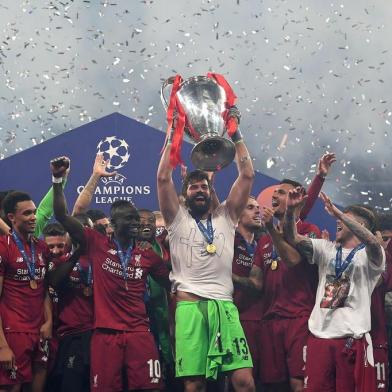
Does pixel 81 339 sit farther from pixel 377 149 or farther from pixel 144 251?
pixel 377 149

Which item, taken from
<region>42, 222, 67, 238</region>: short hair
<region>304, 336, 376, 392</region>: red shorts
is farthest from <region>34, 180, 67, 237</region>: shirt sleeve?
<region>304, 336, 376, 392</region>: red shorts

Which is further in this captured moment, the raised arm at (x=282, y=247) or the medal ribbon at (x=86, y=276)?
the medal ribbon at (x=86, y=276)

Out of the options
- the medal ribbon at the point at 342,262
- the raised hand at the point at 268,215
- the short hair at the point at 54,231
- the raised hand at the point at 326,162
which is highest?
the raised hand at the point at 326,162

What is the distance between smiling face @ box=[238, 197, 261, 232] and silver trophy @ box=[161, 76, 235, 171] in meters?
0.91

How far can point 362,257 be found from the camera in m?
5.86

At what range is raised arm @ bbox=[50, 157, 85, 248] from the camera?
564cm

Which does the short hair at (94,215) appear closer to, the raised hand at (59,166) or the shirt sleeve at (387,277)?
the raised hand at (59,166)

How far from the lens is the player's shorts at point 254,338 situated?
6348mm

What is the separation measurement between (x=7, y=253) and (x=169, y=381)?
1.54m

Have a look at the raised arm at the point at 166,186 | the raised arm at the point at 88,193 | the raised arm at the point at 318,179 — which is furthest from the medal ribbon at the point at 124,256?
the raised arm at the point at 318,179

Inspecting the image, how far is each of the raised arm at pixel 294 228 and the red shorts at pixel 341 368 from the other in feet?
2.05

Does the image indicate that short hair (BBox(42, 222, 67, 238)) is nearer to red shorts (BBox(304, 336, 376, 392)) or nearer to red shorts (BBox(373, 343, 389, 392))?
red shorts (BBox(304, 336, 376, 392))

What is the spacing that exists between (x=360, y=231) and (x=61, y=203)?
1.89 m

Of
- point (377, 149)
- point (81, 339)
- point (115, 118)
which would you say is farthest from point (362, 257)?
point (377, 149)
